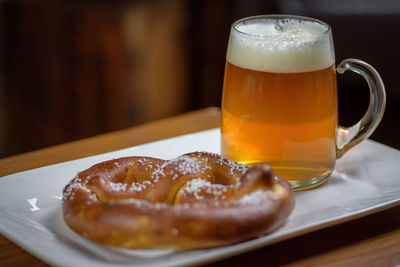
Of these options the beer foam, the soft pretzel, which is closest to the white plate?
the soft pretzel

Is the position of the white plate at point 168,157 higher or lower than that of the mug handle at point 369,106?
lower

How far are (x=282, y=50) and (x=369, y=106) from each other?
7.2 inches

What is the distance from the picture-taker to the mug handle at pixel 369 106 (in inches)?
31.7

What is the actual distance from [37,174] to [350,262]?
407 millimetres

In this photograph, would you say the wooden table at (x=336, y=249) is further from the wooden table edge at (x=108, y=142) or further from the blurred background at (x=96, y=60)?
the blurred background at (x=96, y=60)

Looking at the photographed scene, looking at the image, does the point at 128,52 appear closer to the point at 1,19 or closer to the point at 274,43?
the point at 1,19

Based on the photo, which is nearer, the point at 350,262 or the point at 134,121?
A: the point at 350,262

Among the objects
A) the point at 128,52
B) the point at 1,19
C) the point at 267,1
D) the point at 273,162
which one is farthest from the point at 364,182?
the point at 1,19

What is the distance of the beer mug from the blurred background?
902 mm

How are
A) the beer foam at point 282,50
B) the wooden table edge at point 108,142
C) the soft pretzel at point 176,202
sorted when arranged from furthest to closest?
the wooden table edge at point 108,142 < the beer foam at point 282,50 < the soft pretzel at point 176,202

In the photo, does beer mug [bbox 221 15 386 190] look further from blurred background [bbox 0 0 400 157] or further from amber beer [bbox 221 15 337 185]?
blurred background [bbox 0 0 400 157]

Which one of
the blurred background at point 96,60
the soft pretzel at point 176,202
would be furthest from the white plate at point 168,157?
the blurred background at point 96,60

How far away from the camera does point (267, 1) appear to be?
1.62m

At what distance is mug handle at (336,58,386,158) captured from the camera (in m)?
0.80
